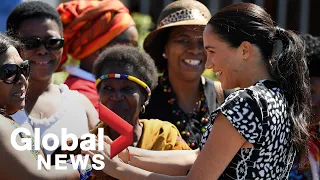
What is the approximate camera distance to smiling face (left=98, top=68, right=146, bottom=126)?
3.95 metres

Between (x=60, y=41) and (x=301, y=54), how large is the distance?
5.76 feet

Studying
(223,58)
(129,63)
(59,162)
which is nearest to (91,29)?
(129,63)

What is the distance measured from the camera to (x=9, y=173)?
Result: 10.2 ft

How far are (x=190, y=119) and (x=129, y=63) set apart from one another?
833 millimetres

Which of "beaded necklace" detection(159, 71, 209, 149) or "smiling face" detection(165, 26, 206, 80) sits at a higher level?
"smiling face" detection(165, 26, 206, 80)

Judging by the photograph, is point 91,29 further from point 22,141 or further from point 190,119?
point 22,141

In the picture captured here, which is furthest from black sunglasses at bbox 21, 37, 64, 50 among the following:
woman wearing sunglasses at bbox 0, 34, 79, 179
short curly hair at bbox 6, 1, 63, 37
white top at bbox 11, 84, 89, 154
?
→ woman wearing sunglasses at bbox 0, 34, 79, 179

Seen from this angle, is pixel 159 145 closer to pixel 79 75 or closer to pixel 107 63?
pixel 107 63

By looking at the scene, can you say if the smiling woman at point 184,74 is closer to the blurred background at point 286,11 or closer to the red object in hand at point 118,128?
the red object in hand at point 118,128

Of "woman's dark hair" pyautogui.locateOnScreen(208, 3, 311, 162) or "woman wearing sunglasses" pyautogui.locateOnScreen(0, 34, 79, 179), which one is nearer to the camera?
"woman wearing sunglasses" pyautogui.locateOnScreen(0, 34, 79, 179)

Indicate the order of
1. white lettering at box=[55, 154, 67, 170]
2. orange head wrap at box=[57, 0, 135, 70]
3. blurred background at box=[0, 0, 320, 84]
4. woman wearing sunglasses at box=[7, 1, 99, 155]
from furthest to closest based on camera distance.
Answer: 1. blurred background at box=[0, 0, 320, 84]
2. orange head wrap at box=[57, 0, 135, 70]
3. woman wearing sunglasses at box=[7, 1, 99, 155]
4. white lettering at box=[55, 154, 67, 170]

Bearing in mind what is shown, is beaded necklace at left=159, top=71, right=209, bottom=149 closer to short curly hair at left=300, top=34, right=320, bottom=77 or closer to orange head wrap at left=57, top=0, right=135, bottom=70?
orange head wrap at left=57, top=0, right=135, bottom=70

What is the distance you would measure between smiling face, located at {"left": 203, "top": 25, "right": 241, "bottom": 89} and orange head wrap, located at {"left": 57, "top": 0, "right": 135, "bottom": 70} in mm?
2129

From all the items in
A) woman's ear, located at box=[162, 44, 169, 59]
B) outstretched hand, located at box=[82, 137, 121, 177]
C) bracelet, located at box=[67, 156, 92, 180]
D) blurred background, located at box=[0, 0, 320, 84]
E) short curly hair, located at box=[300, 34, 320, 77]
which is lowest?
blurred background, located at box=[0, 0, 320, 84]
